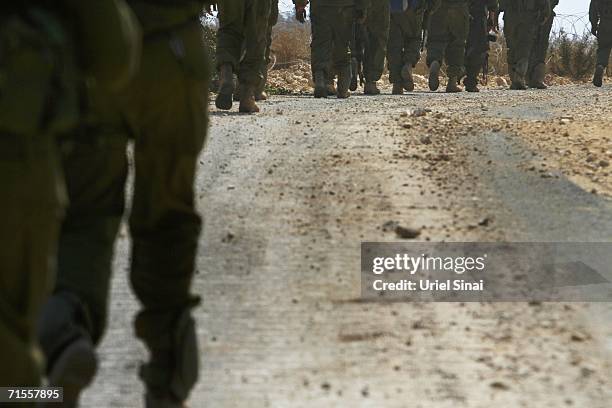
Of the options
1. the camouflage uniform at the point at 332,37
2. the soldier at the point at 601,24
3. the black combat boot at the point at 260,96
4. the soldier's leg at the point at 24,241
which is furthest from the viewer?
the soldier at the point at 601,24

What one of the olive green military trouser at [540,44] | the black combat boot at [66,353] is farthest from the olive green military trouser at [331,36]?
the black combat boot at [66,353]

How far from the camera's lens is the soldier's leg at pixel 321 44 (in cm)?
1580

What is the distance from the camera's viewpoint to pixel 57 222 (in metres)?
2.29

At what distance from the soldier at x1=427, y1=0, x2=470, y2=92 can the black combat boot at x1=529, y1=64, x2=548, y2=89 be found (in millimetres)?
2435

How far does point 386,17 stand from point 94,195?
47.9 ft

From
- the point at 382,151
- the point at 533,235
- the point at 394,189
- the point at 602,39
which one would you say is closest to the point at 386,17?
the point at 602,39

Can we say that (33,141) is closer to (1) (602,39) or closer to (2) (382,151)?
(2) (382,151)

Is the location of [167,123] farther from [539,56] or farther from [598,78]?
[598,78]

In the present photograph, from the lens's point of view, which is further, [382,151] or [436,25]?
[436,25]

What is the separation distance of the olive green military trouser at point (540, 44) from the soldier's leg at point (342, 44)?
6.37m

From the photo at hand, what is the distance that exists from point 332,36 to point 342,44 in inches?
6.7

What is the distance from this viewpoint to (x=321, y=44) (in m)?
16.0

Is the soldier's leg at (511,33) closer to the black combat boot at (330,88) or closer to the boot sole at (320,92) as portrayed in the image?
the black combat boot at (330,88)

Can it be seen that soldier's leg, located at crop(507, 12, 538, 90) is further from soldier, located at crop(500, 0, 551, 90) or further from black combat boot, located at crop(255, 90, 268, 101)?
black combat boot, located at crop(255, 90, 268, 101)
